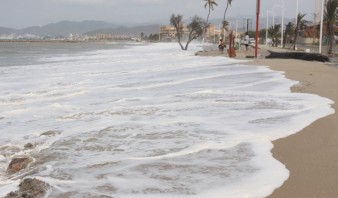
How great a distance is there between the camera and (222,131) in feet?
22.5

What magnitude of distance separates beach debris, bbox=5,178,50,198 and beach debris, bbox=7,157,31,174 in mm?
624

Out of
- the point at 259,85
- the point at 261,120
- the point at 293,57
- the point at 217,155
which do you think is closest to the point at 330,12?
the point at 293,57

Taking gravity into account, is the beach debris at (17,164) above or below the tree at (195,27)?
below

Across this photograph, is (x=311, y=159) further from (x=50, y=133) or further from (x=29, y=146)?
(x=50, y=133)

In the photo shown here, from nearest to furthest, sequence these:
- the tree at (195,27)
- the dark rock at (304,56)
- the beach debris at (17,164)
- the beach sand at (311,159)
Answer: the beach sand at (311,159)
the beach debris at (17,164)
the dark rock at (304,56)
the tree at (195,27)

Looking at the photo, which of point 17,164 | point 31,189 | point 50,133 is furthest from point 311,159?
point 50,133

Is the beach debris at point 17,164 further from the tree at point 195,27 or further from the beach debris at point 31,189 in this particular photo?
the tree at point 195,27

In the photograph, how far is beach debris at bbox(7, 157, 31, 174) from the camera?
522cm

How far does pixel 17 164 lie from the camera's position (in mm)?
5348

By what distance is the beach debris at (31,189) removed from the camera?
14.0 feet

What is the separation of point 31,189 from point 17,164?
104 cm

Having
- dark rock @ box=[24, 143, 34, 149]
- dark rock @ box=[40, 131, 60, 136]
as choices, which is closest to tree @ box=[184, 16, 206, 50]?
dark rock @ box=[40, 131, 60, 136]

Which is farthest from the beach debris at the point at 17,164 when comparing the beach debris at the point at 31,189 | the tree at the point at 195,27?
the tree at the point at 195,27

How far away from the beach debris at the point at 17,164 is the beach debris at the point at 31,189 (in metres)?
0.62
